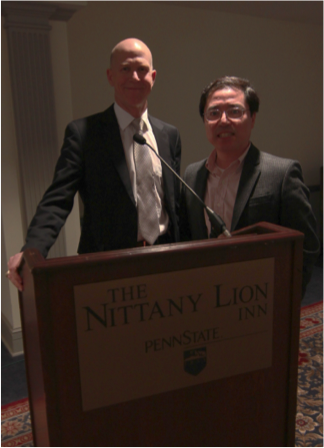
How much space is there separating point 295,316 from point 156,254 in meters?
0.28

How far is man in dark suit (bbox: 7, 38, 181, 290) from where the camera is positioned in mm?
1286

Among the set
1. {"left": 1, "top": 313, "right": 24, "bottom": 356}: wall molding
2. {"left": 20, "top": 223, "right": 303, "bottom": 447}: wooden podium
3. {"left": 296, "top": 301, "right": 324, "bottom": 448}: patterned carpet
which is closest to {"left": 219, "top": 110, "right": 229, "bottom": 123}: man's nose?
{"left": 20, "top": 223, "right": 303, "bottom": 447}: wooden podium

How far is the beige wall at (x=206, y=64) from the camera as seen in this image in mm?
2824

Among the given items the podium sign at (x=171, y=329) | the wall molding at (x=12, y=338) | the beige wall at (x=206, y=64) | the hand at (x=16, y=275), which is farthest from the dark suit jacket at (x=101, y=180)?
the beige wall at (x=206, y=64)

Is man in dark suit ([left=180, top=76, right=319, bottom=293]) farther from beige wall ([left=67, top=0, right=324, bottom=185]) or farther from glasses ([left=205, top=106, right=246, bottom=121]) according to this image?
beige wall ([left=67, top=0, right=324, bottom=185])

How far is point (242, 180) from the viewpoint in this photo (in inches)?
46.8

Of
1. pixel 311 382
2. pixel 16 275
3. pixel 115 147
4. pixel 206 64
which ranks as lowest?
pixel 311 382

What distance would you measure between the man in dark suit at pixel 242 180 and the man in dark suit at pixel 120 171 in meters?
0.14

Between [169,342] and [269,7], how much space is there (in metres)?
3.28

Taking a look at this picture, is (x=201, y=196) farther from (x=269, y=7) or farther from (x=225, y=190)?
(x=269, y=7)

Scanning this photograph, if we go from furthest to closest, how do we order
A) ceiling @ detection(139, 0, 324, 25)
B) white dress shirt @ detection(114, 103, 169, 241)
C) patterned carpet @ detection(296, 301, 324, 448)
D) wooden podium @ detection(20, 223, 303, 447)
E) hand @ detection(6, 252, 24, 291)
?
1. ceiling @ detection(139, 0, 324, 25)
2. patterned carpet @ detection(296, 301, 324, 448)
3. white dress shirt @ detection(114, 103, 169, 241)
4. hand @ detection(6, 252, 24, 291)
5. wooden podium @ detection(20, 223, 303, 447)

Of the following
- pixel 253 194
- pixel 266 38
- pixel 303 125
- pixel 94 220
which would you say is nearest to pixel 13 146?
pixel 94 220

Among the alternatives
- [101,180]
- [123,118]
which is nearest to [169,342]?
[101,180]

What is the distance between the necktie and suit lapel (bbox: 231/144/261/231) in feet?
0.91
